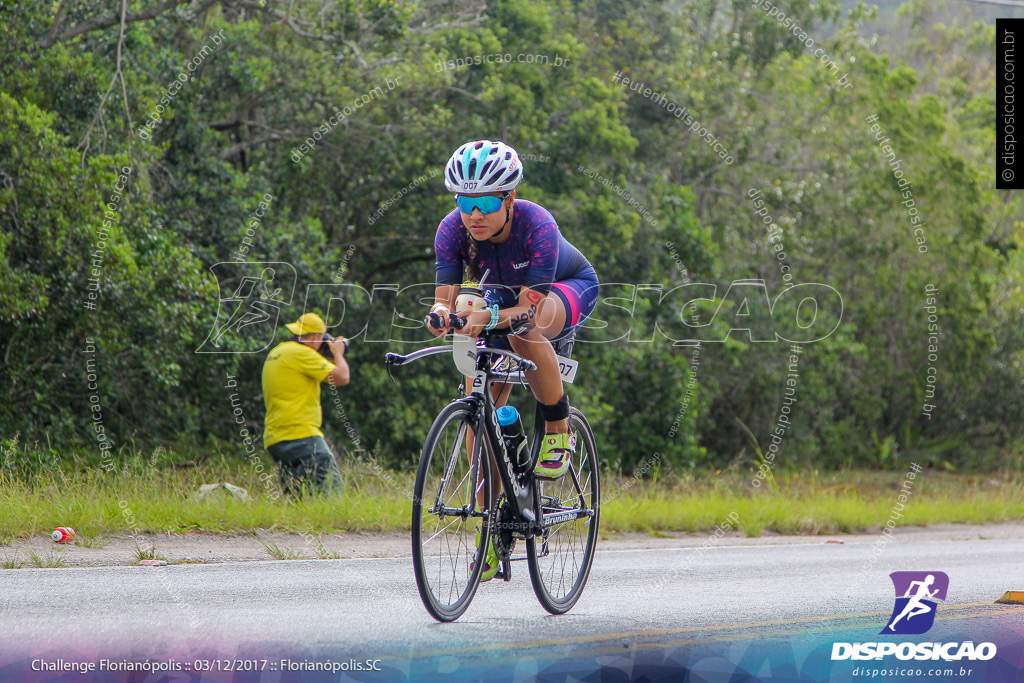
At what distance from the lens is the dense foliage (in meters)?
12.1

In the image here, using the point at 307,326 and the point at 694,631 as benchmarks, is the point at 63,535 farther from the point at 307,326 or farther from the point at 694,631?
the point at 694,631

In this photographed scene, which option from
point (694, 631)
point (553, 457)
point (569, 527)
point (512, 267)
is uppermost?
point (512, 267)

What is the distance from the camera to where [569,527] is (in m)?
5.85

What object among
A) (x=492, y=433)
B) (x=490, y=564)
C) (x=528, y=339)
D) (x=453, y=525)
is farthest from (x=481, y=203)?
(x=490, y=564)

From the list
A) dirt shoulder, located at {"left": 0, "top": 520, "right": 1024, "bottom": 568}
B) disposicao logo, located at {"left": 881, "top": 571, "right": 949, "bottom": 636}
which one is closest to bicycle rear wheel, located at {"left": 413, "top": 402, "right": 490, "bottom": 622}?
disposicao logo, located at {"left": 881, "top": 571, "right": 949, "bottom": 636}

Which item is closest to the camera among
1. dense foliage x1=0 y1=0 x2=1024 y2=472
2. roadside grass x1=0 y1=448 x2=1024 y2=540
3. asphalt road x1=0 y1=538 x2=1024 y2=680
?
asphalt road x1=0 y1=538 x2=1024 y2=680

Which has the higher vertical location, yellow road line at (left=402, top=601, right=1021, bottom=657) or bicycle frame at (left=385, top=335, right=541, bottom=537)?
bicycle frame at (left=385, top=335, right=541, bottom=537)

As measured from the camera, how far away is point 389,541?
874 centimetres

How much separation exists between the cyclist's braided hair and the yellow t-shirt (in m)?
5.00

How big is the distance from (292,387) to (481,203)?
5516 millimetres

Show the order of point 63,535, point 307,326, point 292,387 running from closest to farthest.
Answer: point 63,535
point 292,387
point 307,326

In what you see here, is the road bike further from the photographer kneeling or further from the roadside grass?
the photographer kneeling

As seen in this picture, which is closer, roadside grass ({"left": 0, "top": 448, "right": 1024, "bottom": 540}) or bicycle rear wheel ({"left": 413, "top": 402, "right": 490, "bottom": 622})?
bicycle rear wheel ({"left": 413, "top": 402, "right": 490, "bottom": 622})

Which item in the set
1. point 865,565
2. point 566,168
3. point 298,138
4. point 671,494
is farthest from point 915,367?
point 865,565
